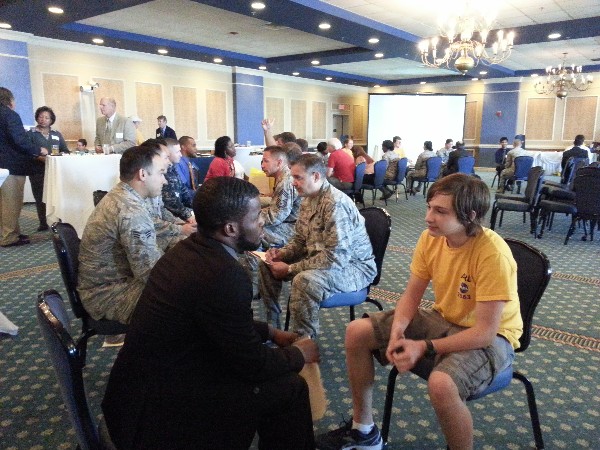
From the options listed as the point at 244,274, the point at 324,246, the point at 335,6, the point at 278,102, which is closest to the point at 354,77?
the point at 278,102

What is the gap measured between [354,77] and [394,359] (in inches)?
593

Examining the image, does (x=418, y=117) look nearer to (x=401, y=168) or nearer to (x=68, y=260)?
(x=401, y=168)

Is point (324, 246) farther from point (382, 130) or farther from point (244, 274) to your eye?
point (382, 130)

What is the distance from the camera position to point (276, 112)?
46.3ft

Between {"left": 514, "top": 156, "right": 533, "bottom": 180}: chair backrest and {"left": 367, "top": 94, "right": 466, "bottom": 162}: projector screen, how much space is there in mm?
5982

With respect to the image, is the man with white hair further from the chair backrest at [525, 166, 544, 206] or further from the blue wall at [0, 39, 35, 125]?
the blue wall at [0, 39, 35, 125]

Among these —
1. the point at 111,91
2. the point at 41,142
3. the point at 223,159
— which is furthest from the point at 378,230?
the point at 111,91

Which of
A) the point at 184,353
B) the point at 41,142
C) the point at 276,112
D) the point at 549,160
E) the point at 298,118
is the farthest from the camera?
the point at 298,118

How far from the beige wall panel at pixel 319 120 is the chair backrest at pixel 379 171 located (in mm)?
8286

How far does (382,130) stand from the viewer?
1496 centimetres

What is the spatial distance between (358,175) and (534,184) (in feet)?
8.65

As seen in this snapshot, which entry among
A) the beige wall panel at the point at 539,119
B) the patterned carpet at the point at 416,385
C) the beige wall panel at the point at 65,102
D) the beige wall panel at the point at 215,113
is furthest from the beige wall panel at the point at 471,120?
the patterned carpet at the point at 416,385

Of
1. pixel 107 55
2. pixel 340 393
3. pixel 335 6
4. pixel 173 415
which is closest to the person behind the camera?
pixel 173 415

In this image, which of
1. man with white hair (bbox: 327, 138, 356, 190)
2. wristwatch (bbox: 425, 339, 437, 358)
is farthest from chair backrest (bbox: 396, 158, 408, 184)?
wristwatch (bbox: 425, 339, 437, 358)
